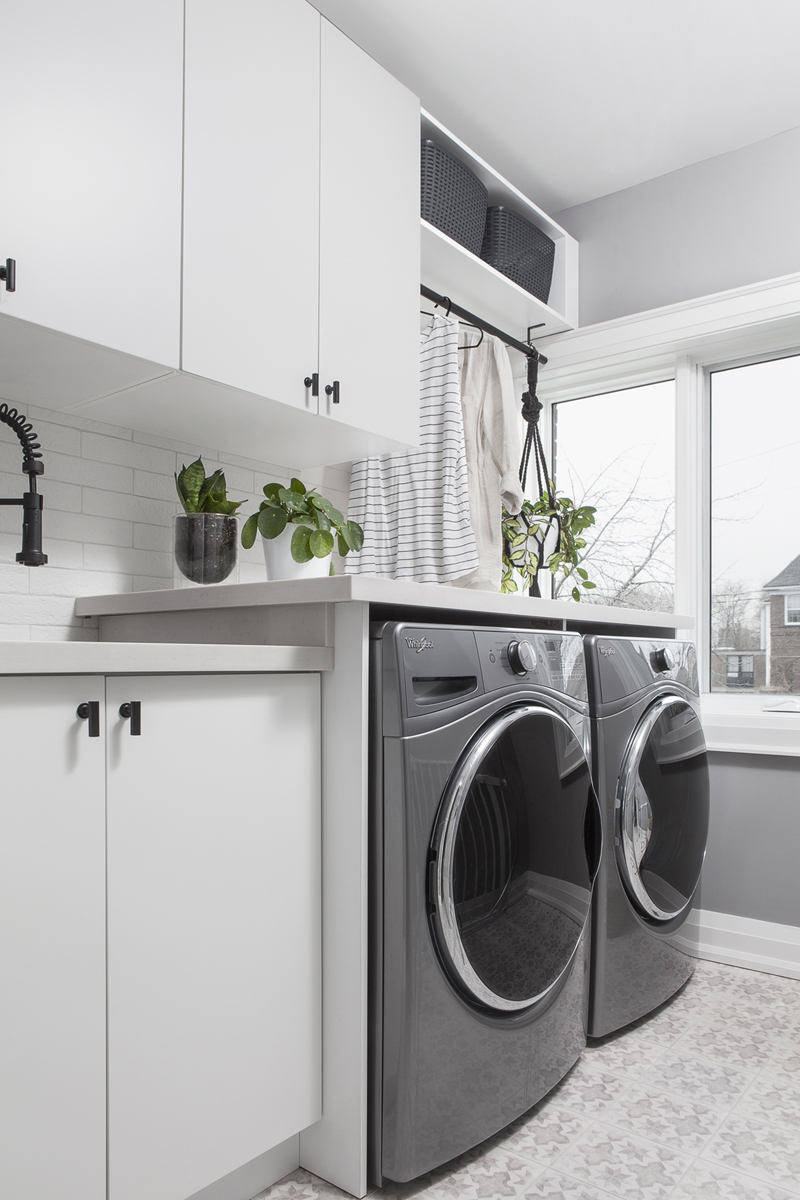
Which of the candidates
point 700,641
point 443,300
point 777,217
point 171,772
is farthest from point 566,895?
point 777,217

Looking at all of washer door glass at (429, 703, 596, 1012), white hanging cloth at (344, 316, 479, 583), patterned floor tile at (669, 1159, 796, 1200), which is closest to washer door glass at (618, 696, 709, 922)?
washer door glass at (429, 703, 596, 1012)

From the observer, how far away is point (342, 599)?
1.28m

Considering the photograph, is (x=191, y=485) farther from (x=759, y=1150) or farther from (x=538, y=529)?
(x=759, y=1150)

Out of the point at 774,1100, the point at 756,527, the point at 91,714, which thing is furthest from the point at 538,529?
the point at 91,714

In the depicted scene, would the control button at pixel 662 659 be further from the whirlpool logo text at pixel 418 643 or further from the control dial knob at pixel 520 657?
the whirlpool logo text at pixel 418 643

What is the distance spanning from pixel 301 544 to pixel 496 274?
129 centimetres

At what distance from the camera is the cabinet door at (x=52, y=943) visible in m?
0.97

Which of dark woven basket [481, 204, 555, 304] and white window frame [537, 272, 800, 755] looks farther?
dark woven basket [481, 204, 555, 304]

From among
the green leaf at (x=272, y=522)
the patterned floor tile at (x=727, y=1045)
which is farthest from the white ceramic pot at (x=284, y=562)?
the patterned floor tile at (x=727, y=1045)

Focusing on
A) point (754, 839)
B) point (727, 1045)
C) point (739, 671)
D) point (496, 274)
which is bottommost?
point (727, 1045)

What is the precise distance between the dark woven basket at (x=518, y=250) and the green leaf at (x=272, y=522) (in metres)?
1.33

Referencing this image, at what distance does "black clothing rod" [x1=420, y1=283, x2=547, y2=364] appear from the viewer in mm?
2426

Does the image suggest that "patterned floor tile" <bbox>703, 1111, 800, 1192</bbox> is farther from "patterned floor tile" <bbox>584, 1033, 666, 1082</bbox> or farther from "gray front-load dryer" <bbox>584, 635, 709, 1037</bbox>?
"gray front-load dryer" <bbox>584, 635, 709, 1037</bbox>

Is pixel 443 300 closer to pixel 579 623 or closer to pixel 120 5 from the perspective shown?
pixel 579 623
